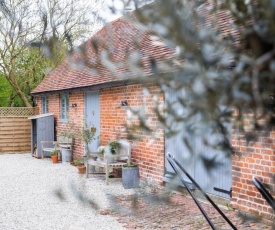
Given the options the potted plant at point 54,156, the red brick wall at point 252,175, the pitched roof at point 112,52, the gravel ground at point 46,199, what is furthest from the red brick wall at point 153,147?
the gravel ground at point 46,199

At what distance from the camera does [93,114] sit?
12.7 meters

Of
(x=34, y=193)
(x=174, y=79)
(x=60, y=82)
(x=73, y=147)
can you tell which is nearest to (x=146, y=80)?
(x=174, y=79)

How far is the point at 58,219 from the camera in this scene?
6891 millimetres

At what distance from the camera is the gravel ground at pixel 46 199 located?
661 centimetres

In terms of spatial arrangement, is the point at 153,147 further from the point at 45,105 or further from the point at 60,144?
the point at 45,105

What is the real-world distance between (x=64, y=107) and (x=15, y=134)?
3014 millimetres

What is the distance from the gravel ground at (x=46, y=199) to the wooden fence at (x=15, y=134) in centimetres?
327

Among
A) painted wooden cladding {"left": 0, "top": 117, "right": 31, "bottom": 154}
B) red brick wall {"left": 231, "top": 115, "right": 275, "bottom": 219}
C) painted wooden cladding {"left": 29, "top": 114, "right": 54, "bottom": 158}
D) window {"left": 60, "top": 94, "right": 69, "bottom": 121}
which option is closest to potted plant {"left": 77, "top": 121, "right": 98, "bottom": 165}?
window {"left": 60, "top": 94, "right": 69, "bottom": 121}

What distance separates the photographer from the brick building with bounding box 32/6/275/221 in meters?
1.55

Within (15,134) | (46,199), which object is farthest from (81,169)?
(15,134)

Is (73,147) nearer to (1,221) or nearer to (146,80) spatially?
(1,221)

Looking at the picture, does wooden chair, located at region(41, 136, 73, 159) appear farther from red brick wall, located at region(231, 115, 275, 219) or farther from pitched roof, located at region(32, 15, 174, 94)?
pitched roof, located at region(32, 15, 174, 94)

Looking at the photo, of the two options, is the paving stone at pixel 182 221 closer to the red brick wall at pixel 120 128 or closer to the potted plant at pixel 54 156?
the red brick wall at pixel 120 128

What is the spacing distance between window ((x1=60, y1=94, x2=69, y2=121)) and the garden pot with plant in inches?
228
